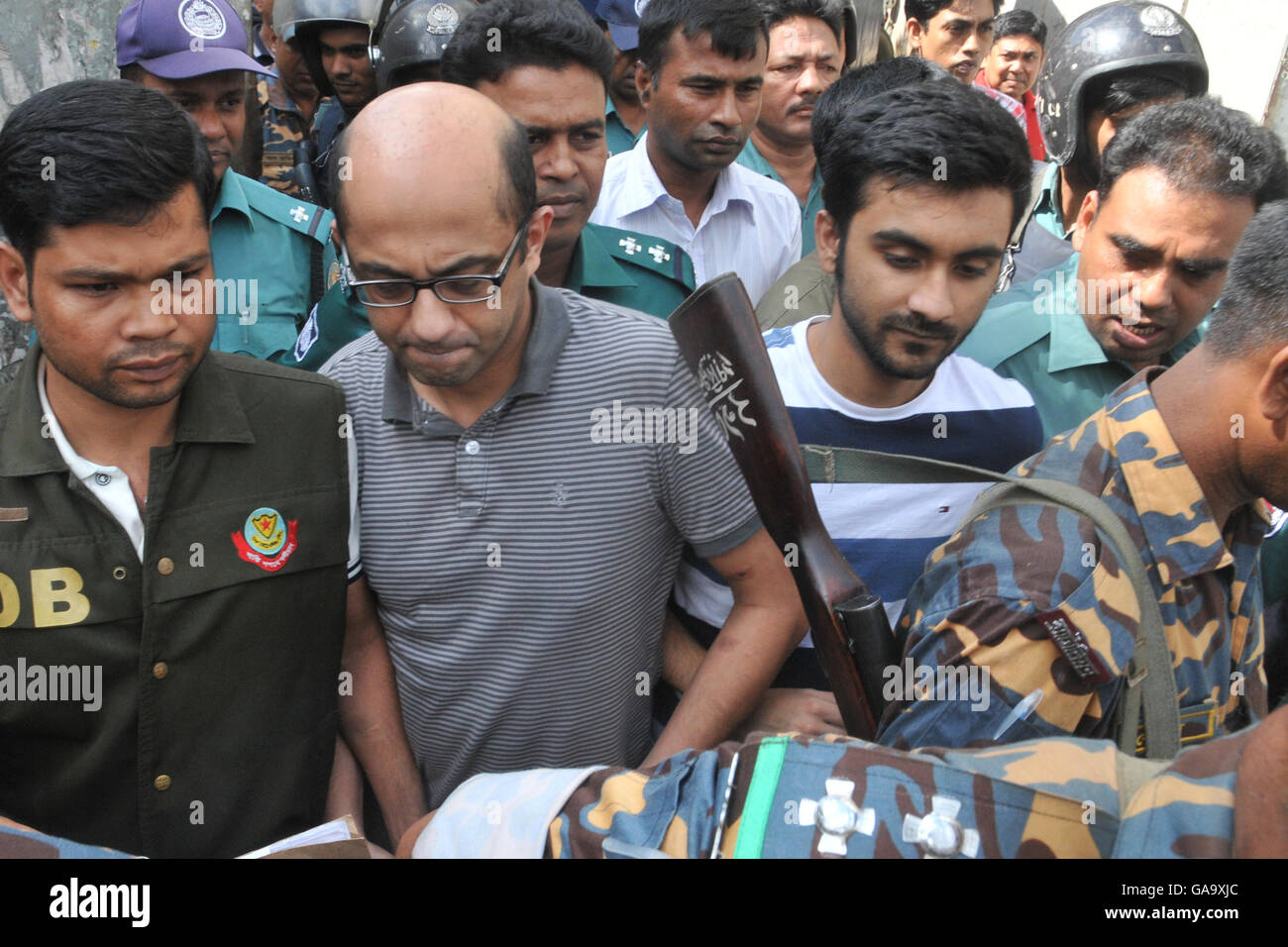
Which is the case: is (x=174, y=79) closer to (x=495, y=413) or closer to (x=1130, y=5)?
(x=495, y=413)

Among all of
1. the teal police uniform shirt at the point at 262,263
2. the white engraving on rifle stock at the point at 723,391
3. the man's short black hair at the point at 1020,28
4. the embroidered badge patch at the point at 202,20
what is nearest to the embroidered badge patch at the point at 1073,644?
the white engraving on rifle stock at the point at 723,391

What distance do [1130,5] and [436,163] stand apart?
10.3 ft

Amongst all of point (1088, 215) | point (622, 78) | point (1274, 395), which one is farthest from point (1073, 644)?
point (622, 78)

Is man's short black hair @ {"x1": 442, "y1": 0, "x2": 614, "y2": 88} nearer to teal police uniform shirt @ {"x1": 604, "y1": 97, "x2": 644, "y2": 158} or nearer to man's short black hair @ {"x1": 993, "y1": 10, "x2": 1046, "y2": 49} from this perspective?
teal police uniform shirt @ {"x1": 604, "y1": 97, "x2": 644, "y2": 158}

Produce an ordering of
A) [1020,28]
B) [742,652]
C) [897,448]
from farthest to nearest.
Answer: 1. [1020,28]
2. [897,448]
3. [742,652]

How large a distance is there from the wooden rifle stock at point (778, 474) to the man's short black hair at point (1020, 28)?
16.6 feet

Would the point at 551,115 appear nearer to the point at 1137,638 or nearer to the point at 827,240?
the point at 827,240

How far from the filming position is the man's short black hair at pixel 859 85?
2975mm

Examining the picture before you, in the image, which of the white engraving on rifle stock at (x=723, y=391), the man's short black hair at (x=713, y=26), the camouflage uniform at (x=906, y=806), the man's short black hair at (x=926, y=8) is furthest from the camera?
the man's short black hair at (x=926, y=8)

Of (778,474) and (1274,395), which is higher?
(1274,395)

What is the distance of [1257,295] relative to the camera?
A: 1479 millimetres

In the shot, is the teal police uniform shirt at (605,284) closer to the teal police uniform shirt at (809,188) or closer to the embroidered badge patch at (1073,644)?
the teal police uniform shirt at (809,188)

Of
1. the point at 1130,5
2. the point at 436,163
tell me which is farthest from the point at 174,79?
the point at 1130,5

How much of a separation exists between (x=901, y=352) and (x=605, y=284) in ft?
3.21
